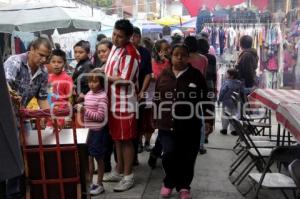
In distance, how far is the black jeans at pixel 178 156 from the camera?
4.18 m

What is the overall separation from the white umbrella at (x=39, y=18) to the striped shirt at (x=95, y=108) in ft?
15.8

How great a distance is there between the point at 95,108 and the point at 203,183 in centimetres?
172

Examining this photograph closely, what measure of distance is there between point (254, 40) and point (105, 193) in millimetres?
7381

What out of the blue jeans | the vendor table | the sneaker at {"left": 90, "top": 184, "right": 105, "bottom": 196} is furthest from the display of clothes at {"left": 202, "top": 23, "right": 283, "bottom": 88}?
the blue jeans

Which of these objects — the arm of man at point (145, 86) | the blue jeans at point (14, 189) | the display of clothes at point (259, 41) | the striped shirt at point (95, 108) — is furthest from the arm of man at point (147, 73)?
the display of clothes at point (259, 41)

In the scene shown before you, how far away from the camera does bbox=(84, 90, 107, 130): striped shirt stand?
4219 mm

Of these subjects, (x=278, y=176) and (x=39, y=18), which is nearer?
(x=278, y=176)

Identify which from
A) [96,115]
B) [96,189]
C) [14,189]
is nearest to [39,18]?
[96,115]

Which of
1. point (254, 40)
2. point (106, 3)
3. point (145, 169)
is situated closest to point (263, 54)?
point (254, 40)

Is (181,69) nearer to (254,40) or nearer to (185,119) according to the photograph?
(185,119)

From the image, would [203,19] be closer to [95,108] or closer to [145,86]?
[145,86]

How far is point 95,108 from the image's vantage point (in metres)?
4.25

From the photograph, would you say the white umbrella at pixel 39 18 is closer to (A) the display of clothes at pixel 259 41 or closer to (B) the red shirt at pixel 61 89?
(A) the display of clothes at pixel 259 41

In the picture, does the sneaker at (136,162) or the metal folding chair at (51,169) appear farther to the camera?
the sneaker at (136,162)
